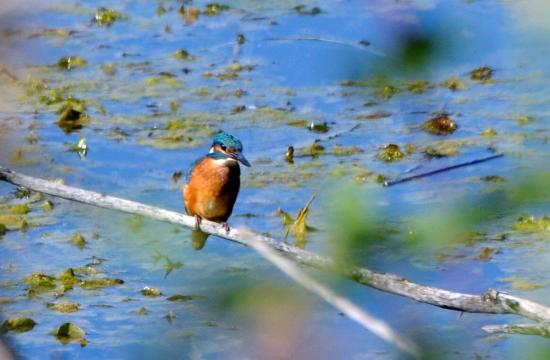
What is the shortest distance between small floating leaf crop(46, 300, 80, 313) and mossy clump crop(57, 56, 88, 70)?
3.32 meters

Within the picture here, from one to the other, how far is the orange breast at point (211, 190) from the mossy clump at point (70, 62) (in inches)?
152

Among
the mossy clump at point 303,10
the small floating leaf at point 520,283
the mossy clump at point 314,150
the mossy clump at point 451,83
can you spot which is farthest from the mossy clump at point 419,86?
the mossy clump at point 314,150

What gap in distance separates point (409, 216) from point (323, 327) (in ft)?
0.77

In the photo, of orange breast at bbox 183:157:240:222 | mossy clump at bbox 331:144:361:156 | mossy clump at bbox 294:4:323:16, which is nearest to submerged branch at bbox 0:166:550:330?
mossy clump at bbox 294:4:323:16

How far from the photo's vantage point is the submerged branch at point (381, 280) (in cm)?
160

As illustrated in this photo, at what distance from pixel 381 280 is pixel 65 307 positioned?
3.30m

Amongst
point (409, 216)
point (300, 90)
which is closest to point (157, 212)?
point (409, 216)

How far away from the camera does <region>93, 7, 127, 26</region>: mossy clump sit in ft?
28.8

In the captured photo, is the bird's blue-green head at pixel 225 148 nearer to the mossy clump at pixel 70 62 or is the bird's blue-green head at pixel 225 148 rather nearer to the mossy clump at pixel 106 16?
Answer: the mossy clump at pixel 70 62

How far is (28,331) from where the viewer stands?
191 inches

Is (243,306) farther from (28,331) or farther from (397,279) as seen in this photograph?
(28,331)

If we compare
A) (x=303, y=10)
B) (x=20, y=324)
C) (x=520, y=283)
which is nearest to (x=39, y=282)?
(x=20, y=324)

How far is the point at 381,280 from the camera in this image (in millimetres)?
1852

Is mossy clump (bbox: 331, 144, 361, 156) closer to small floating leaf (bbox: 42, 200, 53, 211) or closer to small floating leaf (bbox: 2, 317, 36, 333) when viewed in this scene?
small floating leaf (bbox: 42, 200, 53, 211)
